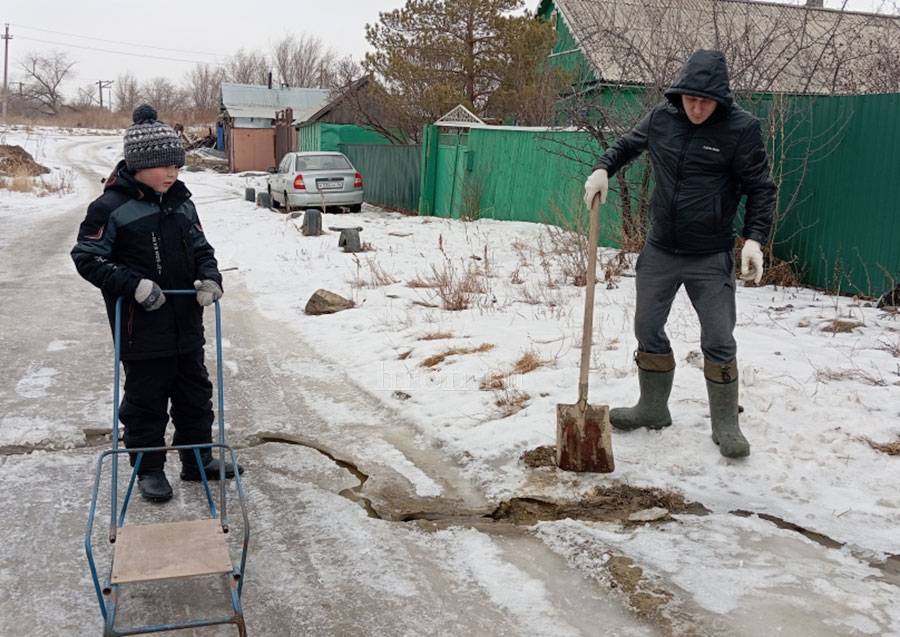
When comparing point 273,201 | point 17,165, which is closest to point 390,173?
point 273,201

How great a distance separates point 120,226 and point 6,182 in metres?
23.5

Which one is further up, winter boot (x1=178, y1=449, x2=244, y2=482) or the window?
the window

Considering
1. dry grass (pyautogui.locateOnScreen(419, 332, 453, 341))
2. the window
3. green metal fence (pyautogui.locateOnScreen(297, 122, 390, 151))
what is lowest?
dry grass (pyautogui.locateOnScreen(419, 332, 453, 341))

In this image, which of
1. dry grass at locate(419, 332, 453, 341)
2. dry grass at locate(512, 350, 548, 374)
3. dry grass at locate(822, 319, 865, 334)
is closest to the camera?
dry grass at locate(512, 350, 548, 374)

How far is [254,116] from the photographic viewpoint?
44.1 metres

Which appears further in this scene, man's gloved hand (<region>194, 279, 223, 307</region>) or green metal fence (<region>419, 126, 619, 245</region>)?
green metal fence (<region>419, 126, 619, 245</region>)

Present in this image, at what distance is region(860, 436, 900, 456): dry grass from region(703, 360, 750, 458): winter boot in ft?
2.23

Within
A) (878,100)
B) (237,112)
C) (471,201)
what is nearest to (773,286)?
(878,100)

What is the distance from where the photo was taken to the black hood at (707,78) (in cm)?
402

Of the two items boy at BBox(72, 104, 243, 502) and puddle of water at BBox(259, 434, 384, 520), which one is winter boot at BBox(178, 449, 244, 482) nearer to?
boy at BBox(72, 104, 243, 502)

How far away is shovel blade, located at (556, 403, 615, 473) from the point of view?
435cm

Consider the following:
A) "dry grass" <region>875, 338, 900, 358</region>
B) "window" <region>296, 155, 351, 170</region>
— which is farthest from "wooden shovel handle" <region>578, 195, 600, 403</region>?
"window" <region>296, 155, 351, 170</region>

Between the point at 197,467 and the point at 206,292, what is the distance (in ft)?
3.36

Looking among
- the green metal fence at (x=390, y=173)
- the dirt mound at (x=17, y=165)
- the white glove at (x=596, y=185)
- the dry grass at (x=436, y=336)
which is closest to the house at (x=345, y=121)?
the green metal fence at (x=390, y=173)
